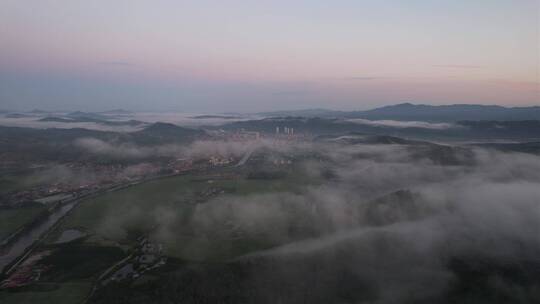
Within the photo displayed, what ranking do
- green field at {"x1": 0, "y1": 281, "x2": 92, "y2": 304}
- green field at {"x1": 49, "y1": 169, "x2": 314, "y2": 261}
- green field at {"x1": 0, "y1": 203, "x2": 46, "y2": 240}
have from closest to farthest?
1. green field at {"x1": 0, "y1": 281, "x2": 92, "y2": 304}
2. green field at {"x1": 49, "y1": 169, "x2": 314, "y2": 261}
3. green field at {"x1": 0, "y1": 203, "x2": 46, "y2": 240}

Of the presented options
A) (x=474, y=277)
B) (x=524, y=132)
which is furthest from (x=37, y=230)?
(x=524, y=132)

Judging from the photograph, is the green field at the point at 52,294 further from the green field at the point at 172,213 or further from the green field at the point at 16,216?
the green field at the point at 16,216

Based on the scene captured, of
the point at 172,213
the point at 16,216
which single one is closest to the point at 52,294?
the point at 172,213

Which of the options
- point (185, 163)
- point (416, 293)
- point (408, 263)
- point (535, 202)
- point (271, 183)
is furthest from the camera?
point (185, 163)

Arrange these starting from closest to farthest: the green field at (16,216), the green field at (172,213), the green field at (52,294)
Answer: the green field at (52,294), the green field at (172,213), the green field at (16,216)

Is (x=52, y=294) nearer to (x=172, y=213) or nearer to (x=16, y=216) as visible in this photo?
(x=172, y=213)

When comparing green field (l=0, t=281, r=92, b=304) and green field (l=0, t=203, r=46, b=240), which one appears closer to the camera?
green field (l=0, t=281, r=92, b=304)

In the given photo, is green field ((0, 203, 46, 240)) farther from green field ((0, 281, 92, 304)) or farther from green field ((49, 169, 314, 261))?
green field ((0, 281, 92, 304))

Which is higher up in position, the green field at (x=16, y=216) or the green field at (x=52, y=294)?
the green field at (x=16, y=216)

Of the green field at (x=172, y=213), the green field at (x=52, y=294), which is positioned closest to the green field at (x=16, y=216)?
the green field at (x=172, y=213)

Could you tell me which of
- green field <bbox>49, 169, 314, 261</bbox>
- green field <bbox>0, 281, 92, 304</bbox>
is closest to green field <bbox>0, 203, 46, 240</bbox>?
green field <bbox>49, 169, 314, 261</bbox>

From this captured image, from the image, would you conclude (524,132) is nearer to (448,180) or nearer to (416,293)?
(448,180)
